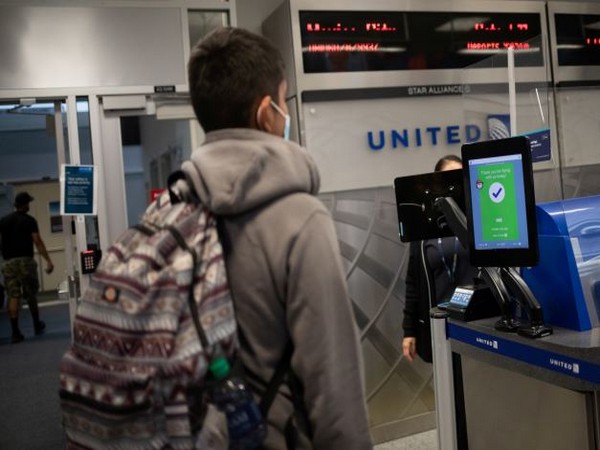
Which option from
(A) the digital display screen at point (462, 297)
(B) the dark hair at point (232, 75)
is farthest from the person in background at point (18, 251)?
(B) the dark hair at point (232, 75)

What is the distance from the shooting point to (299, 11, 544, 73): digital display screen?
3711mm

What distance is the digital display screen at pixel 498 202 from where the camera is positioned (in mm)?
1618

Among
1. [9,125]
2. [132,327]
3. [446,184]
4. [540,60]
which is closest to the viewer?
[132,327]

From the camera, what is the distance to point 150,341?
1034 millimetres

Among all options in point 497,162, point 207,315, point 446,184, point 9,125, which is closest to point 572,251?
point 497,162

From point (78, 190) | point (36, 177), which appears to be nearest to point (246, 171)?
point (78, 190)

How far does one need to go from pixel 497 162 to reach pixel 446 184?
31 centimetres

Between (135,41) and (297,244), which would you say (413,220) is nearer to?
(297,244)

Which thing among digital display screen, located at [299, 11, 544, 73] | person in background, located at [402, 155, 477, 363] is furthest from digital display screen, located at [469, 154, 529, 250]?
digital display screen, located at [299, 11, 544, 73]

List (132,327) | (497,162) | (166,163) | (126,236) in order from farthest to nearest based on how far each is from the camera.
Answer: (166,163), (497,162), (126,236), (132,327)

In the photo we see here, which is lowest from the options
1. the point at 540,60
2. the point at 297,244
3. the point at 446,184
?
the point at 297,244

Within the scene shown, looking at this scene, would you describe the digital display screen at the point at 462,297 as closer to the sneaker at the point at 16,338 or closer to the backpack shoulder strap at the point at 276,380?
the backpack shoulder strap at the point at 276,380

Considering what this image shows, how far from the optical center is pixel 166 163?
27.4 feet

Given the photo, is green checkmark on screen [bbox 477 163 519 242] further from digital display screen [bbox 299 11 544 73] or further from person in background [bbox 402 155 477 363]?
digital display screen [bbox 299 11 544 73]
